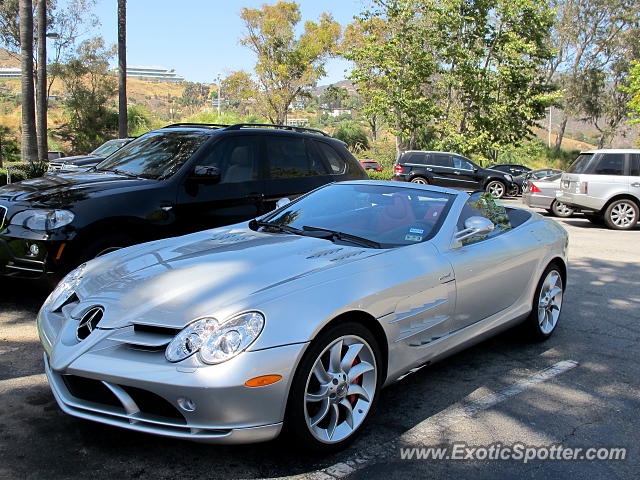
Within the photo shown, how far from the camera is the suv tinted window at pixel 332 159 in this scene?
282 inches

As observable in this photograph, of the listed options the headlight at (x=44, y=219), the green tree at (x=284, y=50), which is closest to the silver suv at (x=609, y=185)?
the headlight at (x=44, y=219)

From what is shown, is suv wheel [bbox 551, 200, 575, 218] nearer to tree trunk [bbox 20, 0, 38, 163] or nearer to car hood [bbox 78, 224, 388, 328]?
car hood [bbox 78, 224, 388, 328]

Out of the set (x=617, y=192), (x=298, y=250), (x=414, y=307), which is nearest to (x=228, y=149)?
(x=298, y=250)

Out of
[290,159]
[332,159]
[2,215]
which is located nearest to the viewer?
[2,215]

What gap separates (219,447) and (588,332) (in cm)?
386

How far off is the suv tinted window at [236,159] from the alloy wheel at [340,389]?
3.49 metres

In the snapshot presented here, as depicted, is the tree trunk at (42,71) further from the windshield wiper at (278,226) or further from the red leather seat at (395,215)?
the red leather seat at (395,215)

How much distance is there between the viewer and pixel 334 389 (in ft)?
9.66

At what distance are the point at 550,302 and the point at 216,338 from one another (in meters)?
3.49

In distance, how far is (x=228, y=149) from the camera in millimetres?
6230

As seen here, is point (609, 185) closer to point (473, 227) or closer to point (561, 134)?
point (473, 227)

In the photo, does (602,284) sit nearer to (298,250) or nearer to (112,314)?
(298,250)

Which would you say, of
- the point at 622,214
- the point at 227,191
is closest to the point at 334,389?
the point at 227,191

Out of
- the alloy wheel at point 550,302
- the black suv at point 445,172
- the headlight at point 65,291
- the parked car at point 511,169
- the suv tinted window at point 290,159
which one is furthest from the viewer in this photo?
the parked car at point 511,169
